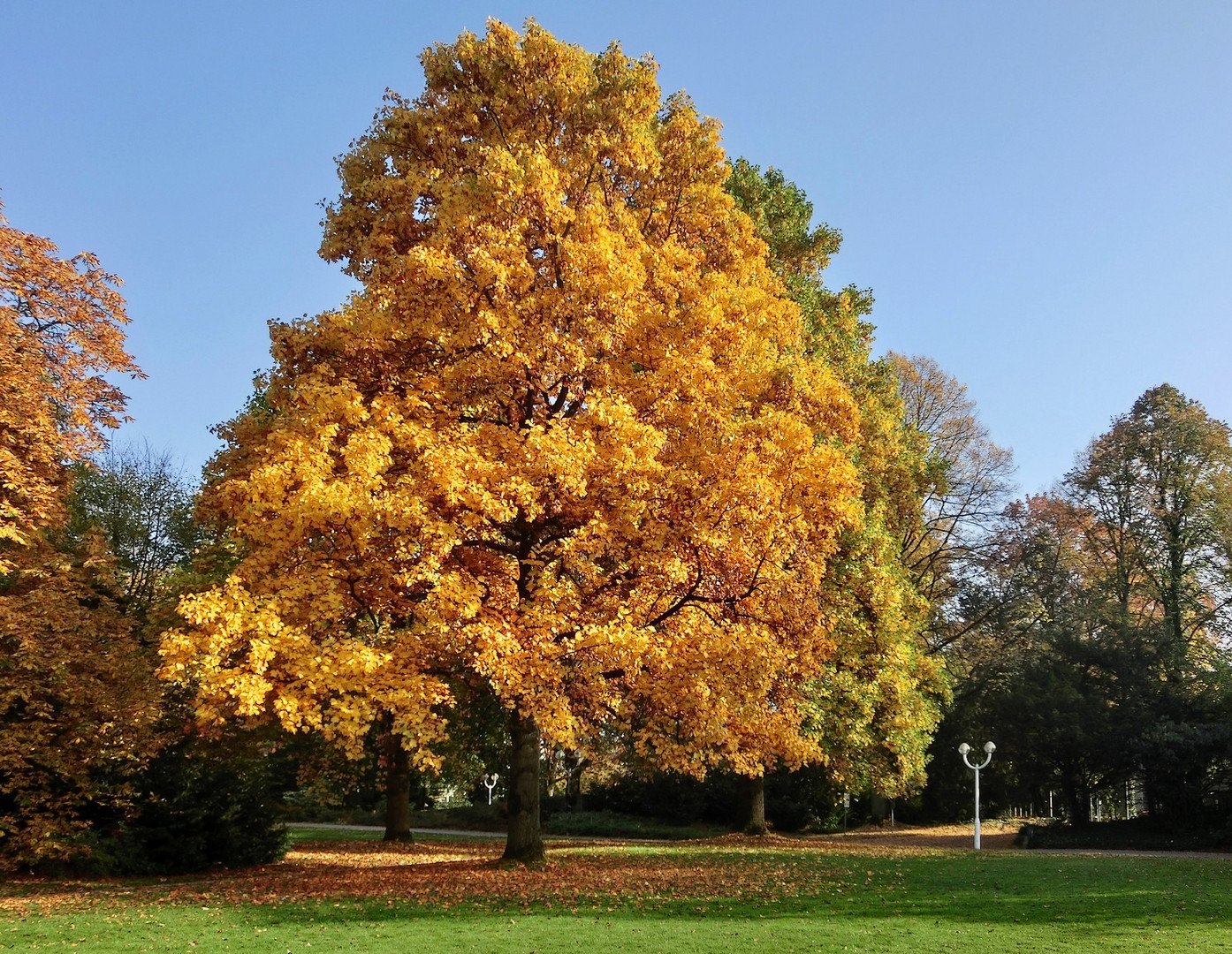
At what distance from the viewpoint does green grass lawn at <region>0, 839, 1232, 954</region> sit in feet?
28.1

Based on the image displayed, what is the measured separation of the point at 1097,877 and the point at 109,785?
1547 centimetres

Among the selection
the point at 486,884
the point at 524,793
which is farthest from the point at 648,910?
the point at 524,793

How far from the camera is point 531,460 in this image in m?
10.9

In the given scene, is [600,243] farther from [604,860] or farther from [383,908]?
[604,860]

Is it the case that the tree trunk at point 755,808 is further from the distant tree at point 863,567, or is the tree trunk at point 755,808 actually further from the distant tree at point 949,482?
the distant tree at point 949,482

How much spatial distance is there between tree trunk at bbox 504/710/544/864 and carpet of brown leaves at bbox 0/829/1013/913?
1.39 ft

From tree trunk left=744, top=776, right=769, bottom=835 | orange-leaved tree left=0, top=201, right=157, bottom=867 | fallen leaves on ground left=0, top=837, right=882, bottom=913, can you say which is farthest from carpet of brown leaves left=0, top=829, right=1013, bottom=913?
tree trunk left=744, top=776, right=769, bottom=835

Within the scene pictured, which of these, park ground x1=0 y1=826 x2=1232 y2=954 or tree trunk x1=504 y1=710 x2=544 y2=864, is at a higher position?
tree trunk x1=504 y1=710 x2=544 y2=864

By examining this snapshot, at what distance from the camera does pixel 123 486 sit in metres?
24.4

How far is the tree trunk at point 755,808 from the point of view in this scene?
23328 millimetres

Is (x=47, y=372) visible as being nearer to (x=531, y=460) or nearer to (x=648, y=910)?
(x=531, y=460)

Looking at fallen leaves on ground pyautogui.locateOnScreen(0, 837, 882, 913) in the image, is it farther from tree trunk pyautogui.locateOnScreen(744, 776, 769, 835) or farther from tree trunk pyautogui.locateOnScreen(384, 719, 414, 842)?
tree trunk pyautogui.locateOnScreen(744, 776, 769, 835)

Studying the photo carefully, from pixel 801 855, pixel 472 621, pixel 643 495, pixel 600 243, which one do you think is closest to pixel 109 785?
pixel 472 621

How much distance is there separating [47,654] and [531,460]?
7979 mm
